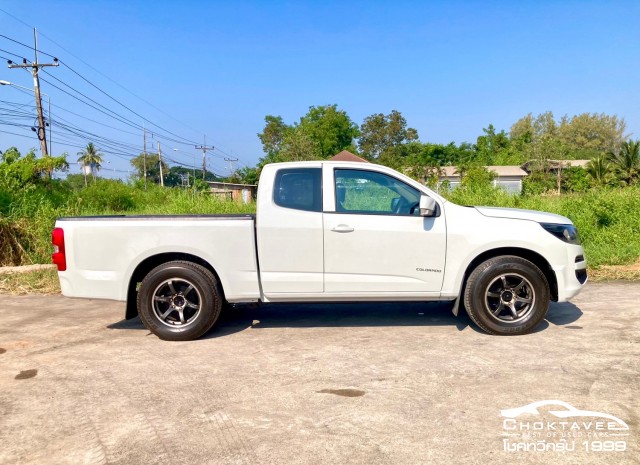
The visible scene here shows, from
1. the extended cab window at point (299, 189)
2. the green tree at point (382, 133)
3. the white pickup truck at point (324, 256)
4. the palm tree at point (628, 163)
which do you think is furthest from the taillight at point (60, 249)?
the green tree at point (382, 133)

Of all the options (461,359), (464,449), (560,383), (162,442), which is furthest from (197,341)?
(560,383)

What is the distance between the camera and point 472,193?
13.2m

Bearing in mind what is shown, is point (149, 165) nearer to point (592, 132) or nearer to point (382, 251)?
point (592, 132)

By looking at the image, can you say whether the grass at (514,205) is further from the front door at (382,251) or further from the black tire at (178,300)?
the front door at (382,251)

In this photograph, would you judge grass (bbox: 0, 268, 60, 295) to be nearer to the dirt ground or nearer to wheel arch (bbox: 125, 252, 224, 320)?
the dirt ground

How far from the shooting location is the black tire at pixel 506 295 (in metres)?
5.08

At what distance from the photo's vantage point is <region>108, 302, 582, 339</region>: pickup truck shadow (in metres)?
5.76

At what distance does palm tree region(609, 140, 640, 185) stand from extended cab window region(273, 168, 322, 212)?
40602mm

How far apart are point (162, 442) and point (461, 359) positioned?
8.73ft

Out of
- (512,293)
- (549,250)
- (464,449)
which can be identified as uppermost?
(549,250)

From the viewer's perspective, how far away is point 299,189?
5.24m

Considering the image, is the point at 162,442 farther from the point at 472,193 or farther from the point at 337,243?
the point at 472,193

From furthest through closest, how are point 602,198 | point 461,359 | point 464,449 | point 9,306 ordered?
point 602,198 → point 9,306 → point 461,359 → point 464,449

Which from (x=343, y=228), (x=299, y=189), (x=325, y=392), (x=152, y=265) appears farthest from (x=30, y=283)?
(x=325, y=392)
